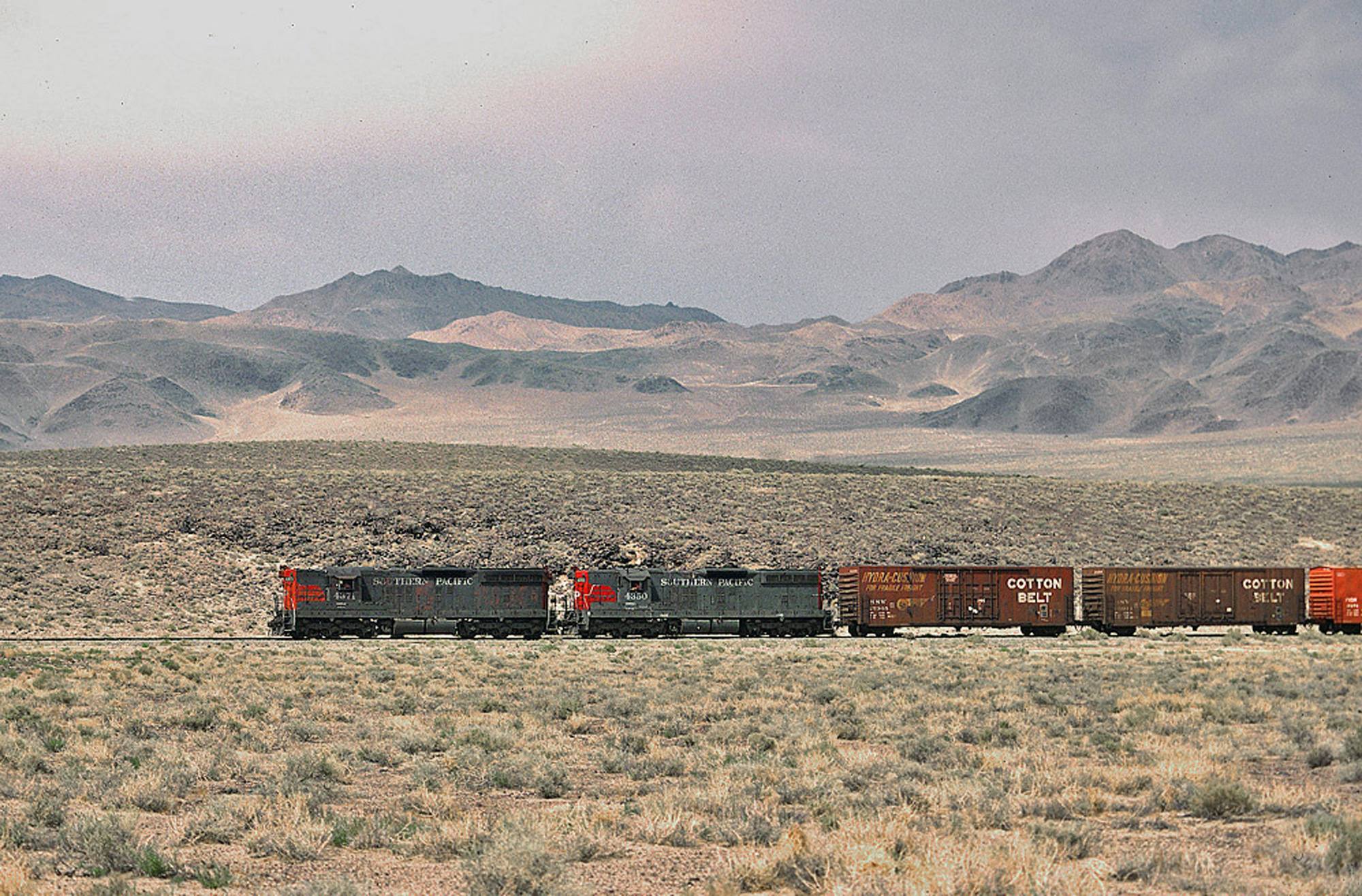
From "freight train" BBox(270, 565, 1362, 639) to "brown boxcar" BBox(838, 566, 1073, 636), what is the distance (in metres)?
0.05

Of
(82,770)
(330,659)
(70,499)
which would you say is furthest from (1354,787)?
(70,499)

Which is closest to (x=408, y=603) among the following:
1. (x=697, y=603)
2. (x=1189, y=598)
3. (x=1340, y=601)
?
(x=697, y=603)

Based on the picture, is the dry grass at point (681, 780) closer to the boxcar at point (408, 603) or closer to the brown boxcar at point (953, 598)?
the boxcar at point (408, 603)

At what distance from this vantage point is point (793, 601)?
53188 millimetres

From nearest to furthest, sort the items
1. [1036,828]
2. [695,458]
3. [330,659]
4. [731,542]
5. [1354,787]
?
[1036,828]
[1354,787]
[330,659]
[731,542]
[695,458]

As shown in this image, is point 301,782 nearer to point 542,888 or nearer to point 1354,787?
point 542,888

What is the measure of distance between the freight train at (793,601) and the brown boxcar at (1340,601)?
0.17 feet

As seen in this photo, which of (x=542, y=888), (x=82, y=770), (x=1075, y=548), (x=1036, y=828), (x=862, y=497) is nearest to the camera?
(x=542, y=888)

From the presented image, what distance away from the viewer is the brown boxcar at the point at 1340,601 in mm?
54500

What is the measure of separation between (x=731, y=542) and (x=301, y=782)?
6133 centimetres

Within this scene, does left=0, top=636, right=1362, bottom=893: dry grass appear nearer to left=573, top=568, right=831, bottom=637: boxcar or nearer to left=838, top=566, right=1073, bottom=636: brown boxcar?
left=573, top=568, right=831, bottom=637: boxcar

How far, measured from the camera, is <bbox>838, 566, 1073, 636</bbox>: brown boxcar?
53406 mm

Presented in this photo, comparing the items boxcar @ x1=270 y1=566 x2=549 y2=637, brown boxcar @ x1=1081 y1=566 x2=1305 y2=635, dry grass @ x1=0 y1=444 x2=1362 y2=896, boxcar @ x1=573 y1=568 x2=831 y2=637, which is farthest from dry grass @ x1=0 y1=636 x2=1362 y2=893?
brown boxcar @ x1=1081 y1=566 x2=1305 y2=635

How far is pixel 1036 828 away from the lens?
15.4m
